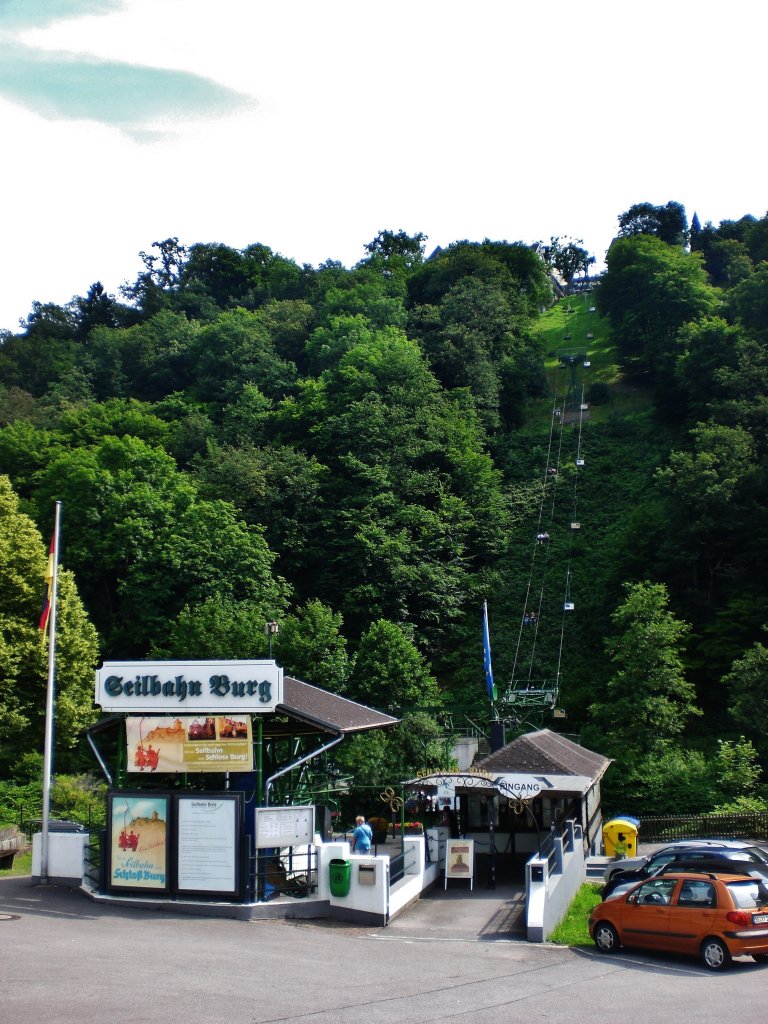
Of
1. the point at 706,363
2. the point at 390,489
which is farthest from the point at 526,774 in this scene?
the point at 706,363

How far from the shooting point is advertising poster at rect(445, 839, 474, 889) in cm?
2252

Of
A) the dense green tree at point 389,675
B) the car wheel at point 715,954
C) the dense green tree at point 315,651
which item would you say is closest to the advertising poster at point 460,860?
the car wheel at point 715,954

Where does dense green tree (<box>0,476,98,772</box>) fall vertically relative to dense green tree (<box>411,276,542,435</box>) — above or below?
below

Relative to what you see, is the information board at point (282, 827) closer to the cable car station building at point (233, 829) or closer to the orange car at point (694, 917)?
the cable car station building at point (233, 829)

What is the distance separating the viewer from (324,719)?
69.7 ft

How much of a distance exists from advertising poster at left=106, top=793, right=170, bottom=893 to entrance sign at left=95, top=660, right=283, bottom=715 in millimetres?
1759

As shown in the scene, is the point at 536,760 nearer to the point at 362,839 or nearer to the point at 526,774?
the point at 526,774

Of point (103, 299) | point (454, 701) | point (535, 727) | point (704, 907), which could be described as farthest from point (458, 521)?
point (103, 299)

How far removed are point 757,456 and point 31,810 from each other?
34700 mm

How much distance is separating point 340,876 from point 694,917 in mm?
6607

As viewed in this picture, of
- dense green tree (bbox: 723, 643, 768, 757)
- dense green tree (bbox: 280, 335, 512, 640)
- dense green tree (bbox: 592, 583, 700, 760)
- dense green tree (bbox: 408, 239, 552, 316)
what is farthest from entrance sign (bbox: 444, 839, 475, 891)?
dense green tree (bbox: 408, 239, 552, 316)

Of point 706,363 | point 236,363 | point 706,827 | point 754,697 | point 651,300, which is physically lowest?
point 706,827

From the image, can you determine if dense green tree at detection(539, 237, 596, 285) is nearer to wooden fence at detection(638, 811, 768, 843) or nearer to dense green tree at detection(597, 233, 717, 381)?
dense green tree at detection(597, 233, 717, 381)

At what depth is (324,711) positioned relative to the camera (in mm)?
22438
